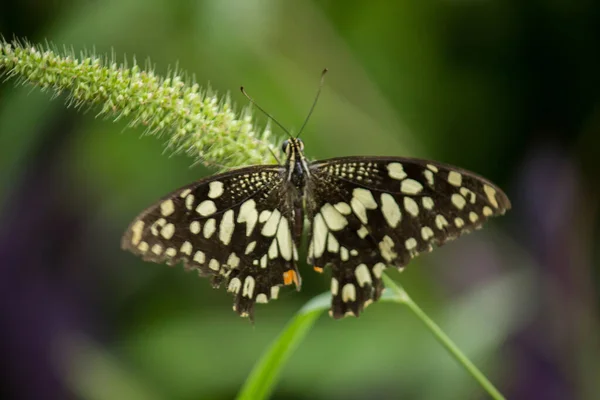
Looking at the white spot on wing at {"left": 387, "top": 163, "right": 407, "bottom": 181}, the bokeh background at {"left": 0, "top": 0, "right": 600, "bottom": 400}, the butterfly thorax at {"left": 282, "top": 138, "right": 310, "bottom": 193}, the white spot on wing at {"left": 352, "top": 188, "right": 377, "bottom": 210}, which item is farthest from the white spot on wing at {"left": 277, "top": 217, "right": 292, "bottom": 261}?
the bokeh background at {"left": 0, "top": 0, "right": 600, "bottom": 400}

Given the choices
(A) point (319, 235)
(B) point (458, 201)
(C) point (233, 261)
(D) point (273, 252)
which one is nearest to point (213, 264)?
(C) point (233, 261)

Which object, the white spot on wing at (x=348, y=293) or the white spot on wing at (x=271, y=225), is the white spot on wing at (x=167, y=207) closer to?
the white spot on wing at (x=271, y=225)

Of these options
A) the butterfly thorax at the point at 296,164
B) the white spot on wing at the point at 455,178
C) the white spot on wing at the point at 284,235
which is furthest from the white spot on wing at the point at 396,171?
the white spot on wing at the point at 284,235

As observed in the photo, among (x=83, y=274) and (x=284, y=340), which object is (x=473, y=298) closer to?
(x=284, y=340)

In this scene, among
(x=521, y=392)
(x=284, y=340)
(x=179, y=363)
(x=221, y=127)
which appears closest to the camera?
(x=221, y=127)

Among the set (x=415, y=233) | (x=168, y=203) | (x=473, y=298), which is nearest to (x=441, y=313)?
(x=473, y=298)

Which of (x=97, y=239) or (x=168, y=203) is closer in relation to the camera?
(x=168, y=203)

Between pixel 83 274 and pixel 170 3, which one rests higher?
pixel 170 3

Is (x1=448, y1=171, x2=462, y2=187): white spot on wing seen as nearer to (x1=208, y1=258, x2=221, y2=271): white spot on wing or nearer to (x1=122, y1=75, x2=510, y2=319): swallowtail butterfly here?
(x1=122, y1=75, x2=510, y2=319): swallowtail butterfly
